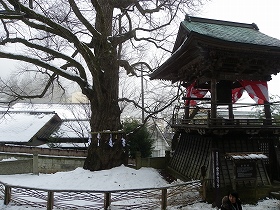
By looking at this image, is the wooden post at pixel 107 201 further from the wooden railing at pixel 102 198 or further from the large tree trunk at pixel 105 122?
the large tree trunk at pixel 105 122

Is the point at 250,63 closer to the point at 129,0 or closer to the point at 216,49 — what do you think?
the point at 216,49

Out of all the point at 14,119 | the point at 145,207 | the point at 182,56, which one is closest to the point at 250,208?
the point at 145,207

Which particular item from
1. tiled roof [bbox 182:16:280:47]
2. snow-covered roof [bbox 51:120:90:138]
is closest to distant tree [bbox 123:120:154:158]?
snow-covered roof [bbox 51:120:90:138]

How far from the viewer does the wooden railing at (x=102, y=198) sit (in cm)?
788

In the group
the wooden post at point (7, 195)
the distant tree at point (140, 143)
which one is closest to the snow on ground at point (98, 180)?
the wooden post at point (7, 195)

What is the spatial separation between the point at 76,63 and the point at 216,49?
6751 mm

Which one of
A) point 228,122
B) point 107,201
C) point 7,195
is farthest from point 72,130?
point 228,122

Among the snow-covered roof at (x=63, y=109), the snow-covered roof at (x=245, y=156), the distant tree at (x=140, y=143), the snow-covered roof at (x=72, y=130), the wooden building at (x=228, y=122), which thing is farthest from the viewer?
the snow-covered roof at (x=63, y=109)

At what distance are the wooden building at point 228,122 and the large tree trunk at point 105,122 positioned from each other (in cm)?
298

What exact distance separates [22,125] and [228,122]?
815 inches

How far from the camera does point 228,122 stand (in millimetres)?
9031

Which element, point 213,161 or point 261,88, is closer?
point 213,161

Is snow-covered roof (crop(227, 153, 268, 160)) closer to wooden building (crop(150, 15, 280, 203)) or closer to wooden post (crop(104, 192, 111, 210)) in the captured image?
wooden building (crop(150, 15, 280, 203))

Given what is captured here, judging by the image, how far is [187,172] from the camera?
1097cm
